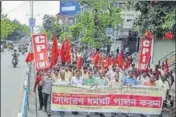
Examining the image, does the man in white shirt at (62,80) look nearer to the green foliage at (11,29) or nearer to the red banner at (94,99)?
the red banner at (94,99)

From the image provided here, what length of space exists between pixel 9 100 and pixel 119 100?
5.48 meters

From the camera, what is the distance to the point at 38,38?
50.9 feet

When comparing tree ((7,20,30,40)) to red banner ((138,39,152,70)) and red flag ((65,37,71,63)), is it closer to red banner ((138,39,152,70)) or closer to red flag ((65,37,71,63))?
red flag ((65,37,71,63))

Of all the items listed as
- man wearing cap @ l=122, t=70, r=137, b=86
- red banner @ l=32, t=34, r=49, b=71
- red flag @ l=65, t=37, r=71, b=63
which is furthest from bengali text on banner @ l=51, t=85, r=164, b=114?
red flag @ l=65, t=37, r=71, b=63

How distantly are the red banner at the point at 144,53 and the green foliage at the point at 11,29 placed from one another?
218ft

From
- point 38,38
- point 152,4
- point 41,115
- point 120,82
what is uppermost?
point 152,4

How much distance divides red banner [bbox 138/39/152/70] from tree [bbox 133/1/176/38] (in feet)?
11.1

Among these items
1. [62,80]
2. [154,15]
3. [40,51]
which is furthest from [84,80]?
[154,15]

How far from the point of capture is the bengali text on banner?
13.7 meters

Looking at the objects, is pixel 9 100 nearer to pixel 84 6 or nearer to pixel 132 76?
pixel 132 76

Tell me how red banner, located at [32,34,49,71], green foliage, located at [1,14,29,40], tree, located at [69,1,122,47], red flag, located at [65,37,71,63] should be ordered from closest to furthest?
red banner, located at [32,34,49,71], red flag, located at [65,37,71,63], tree, located at [69,1,122,47], green foliage, located at [1,14,29,40]

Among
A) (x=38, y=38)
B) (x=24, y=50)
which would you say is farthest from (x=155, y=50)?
(x=24, y=50)

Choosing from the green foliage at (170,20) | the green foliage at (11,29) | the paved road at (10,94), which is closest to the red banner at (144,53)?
the green foliage at (170,20)

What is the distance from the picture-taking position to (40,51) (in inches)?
614
